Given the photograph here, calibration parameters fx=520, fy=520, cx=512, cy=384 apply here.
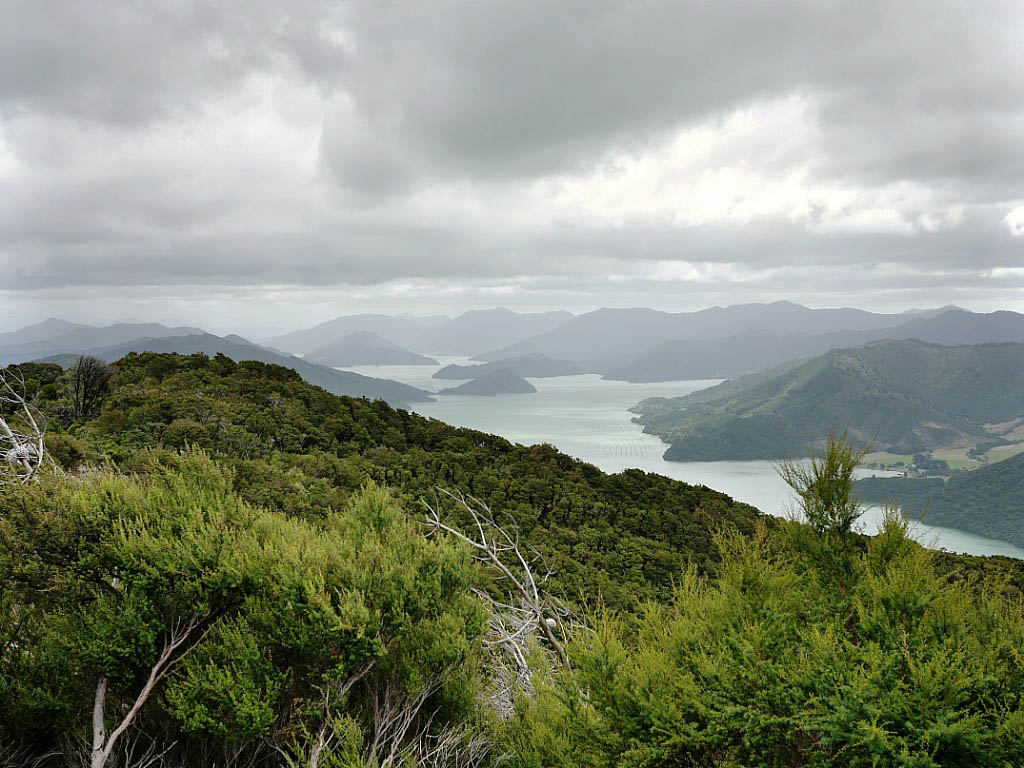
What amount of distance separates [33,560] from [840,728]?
642 centimetres

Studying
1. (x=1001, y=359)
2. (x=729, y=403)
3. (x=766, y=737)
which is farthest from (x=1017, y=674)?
(x=1001, y=359)

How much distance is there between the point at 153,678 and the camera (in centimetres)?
446

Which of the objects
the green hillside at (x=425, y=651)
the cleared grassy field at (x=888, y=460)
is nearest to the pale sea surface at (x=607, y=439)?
the cleared grassy field at (x=888, y=460)

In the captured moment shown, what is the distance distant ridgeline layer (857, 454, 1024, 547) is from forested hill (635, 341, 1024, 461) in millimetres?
19464

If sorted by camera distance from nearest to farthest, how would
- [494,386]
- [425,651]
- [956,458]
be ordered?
[425,651], [956,458], [494,386]

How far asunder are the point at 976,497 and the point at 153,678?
10452 centimetres

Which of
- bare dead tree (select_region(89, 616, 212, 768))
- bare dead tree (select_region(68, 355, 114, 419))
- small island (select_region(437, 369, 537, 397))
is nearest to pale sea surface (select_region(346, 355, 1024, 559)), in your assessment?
small island (select_region(437, 369, 537, 397))

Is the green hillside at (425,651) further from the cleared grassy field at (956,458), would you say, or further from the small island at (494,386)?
the small island at (494,386)

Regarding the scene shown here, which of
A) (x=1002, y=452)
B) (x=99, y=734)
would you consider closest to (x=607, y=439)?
(x=1002, y=452)

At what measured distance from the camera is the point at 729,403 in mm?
147750

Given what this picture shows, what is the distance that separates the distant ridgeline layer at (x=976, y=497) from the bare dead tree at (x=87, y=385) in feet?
250

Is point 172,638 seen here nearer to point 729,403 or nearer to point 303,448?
point 303,448

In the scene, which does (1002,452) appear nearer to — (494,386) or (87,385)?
(494,386)

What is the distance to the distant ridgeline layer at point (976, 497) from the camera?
6962 centimetres
